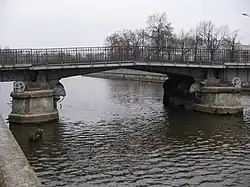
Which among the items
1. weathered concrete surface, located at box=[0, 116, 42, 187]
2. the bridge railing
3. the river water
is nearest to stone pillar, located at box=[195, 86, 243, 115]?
the river water

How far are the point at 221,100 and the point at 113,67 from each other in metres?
10.0

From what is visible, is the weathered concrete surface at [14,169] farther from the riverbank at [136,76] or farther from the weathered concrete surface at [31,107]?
the riverbank at [136,76]

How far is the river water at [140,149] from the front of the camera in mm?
17016

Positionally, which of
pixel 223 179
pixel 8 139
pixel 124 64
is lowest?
pixel 223 179

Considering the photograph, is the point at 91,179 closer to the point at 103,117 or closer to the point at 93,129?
the point at 93,129

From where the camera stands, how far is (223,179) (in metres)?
16.8

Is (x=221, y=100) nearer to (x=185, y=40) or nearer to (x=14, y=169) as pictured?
(x=14, y=169)

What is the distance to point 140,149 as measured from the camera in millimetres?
22203

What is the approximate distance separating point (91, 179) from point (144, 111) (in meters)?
20.5

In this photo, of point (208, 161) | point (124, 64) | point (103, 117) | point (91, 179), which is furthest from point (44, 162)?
point (124, 64)

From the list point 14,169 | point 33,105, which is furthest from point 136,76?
point 14,169

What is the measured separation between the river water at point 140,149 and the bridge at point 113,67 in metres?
2.07

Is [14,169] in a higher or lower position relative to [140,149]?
higher

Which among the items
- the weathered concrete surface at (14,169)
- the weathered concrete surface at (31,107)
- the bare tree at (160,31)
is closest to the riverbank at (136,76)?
the bare tree at (160,31)
